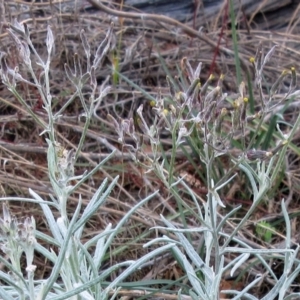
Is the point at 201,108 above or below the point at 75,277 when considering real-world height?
above

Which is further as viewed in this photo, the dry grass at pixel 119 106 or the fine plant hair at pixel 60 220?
the dry grass at pixel 119 106

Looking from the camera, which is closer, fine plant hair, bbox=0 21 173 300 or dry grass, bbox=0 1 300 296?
fine plant hair, bbox=0 21 173 300

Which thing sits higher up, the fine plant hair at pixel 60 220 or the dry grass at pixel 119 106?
the fine plant hair at pixel 60 220

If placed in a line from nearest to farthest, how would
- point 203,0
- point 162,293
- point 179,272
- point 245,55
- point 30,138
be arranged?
point 162,293 < point 179,272 < point 30,138 < point 245,55 < point 203,0

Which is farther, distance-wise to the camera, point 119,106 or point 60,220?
point 119,106

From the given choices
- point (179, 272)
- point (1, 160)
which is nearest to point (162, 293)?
point (179, 272)

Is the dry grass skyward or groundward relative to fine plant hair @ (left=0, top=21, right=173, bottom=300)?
groundward

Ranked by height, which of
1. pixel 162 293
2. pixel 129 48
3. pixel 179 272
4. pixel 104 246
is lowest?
pixel 179 272

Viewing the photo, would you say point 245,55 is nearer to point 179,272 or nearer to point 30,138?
point 30,138
